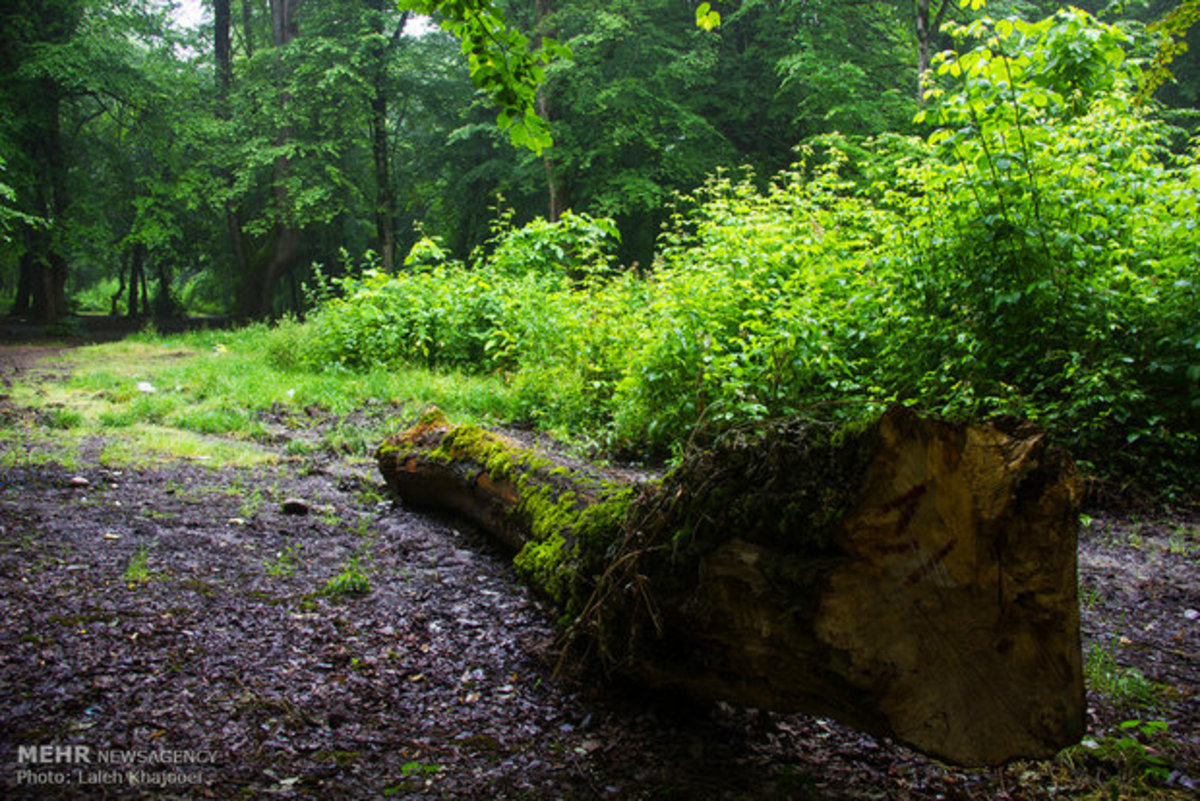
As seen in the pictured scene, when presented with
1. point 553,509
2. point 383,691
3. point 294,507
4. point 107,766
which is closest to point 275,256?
point 294,507

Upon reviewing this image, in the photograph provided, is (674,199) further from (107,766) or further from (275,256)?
(107,766)

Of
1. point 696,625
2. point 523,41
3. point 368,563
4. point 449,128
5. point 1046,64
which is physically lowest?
point 368,563

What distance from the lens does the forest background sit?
4.90 meters

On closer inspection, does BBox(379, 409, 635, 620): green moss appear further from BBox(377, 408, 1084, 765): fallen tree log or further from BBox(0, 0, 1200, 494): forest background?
BBox(0, 0, 1200, 494): forest background

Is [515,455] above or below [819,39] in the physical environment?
below

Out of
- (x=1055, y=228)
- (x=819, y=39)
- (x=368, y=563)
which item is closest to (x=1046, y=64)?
(x=1055, y=228)

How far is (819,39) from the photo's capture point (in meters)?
16.2

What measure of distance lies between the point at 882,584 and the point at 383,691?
1.73 metres

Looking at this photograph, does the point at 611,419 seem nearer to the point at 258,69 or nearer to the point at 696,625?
the point at 696,625

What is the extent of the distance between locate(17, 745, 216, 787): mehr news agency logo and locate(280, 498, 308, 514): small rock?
2.61 meters

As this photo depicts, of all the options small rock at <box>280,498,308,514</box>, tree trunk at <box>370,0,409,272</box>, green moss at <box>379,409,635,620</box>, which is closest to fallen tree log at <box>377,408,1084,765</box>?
green moss at <box>379,409,635,620</box>

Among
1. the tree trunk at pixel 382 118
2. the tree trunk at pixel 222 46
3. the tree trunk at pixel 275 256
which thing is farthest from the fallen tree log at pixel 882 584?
the tree trunk at pixel 222 46

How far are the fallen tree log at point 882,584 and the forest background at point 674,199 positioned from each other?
493mm

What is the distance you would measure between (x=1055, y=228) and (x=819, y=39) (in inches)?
Answer: 526
